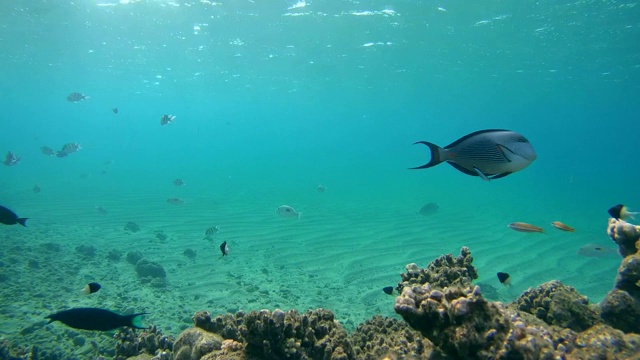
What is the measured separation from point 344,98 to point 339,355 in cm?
5914

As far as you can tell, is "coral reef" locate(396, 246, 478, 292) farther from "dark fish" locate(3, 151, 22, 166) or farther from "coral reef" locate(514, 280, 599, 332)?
"dark fish" locate(3, 151, 22, 166)

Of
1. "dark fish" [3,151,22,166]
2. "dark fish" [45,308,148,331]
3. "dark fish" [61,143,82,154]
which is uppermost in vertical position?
"dark fish" [61,143,82,154]

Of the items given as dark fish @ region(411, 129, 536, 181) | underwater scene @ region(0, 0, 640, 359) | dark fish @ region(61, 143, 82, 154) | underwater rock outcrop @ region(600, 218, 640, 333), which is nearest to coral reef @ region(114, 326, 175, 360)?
underwater scene @ region(0, 0, 640, 359)

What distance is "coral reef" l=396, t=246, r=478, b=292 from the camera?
3.73m

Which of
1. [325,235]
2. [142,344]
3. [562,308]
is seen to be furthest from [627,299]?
[325,235]

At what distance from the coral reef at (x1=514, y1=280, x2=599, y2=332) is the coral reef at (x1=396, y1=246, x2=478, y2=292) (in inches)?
29.2

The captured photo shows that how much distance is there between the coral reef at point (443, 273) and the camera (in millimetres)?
3729

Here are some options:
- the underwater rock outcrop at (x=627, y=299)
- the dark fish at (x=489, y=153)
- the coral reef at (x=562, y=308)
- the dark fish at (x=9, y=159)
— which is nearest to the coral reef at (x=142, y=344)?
the dark fish at (x=489, y=153)

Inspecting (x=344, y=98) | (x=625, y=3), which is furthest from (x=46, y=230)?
(x=344, y=98)

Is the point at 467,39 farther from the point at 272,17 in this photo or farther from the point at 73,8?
the point at 73,8

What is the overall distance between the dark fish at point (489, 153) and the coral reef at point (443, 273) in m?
1.55

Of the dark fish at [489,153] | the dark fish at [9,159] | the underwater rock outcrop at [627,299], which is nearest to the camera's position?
the dark fish at [489,153]

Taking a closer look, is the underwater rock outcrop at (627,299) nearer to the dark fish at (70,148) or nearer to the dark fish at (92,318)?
the dark fish at (92,318)

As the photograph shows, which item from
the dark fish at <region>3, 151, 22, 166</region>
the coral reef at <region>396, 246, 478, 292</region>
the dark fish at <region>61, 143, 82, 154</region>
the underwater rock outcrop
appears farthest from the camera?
the dark fish at <region>61, 143, 82, 154</region>
